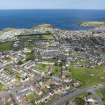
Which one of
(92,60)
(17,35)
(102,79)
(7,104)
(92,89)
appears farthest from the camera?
(17,35)

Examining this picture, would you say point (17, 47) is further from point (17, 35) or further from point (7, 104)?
point (7, 104)

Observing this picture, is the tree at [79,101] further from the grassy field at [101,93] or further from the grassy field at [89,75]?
the grassy field at [89,75]

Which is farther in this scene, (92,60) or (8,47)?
(8,47)

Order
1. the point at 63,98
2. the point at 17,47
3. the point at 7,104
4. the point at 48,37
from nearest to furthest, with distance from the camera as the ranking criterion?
the point at 7,104 < the point at 63,98 < the point at 17,47 < the point at 48,37

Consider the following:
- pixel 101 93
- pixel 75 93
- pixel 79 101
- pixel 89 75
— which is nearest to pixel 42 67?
pixel 89 75

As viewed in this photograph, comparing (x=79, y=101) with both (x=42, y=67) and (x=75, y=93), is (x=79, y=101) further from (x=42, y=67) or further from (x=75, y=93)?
(x=42, y=67)

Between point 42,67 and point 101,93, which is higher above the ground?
point 101,93

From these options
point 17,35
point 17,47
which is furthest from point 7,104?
point 17,35

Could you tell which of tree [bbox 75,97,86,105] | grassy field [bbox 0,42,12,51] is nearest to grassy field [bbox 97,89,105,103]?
tree [bbox 75,97,86,105]
